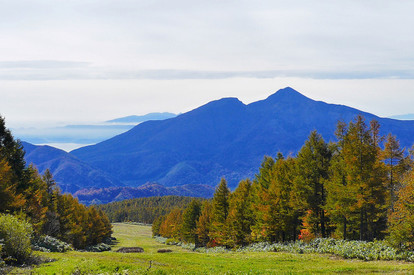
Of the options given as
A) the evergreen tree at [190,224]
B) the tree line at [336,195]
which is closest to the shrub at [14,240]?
the tree line at [336,195]

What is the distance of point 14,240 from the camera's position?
80.4 ft

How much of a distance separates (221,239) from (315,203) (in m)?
22.9

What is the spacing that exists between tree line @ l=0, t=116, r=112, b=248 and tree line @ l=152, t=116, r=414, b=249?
27.7 meters

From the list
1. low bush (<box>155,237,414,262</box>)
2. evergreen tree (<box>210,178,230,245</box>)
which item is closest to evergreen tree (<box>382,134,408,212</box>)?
low bush (<box>155,237,414,262</box>)

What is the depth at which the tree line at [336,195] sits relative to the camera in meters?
36.0

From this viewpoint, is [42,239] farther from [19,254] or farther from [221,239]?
[221,239]

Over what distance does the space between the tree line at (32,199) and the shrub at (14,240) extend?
9849mm

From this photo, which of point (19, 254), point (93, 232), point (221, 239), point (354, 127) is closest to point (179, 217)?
point (93, 232)

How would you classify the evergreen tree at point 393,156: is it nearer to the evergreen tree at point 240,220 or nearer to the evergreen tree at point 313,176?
the evergreen tree at point 313,176

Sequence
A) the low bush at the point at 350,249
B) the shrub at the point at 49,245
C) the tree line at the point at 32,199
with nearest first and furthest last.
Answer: the low bush at the point at 350,249 → the shrub at the point at 49,245 → the tree line at the point at 32,199

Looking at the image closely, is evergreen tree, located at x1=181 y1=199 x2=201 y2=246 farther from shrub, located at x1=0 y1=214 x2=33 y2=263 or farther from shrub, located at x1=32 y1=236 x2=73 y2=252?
shrub, located at x1=0 y1=214 x2=33 y2=263

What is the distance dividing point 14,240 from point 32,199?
31396 mm

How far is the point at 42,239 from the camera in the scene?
1603 inches

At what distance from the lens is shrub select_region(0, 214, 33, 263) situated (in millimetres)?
24172
